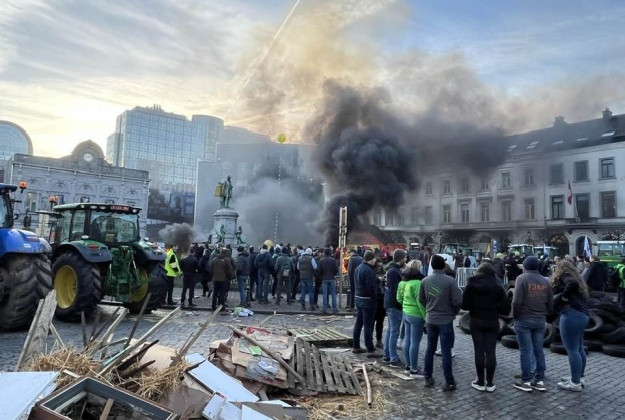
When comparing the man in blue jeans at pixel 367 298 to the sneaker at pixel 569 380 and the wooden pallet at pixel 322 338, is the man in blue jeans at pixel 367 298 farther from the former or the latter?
the sneaker at pixel 569 380

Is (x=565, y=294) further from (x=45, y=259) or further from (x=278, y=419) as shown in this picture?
(x=45, y=259)

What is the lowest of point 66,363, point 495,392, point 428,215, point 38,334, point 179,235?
point 495,392

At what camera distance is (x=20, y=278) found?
7.52 meters

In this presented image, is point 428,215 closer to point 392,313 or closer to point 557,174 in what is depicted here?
point 557,174

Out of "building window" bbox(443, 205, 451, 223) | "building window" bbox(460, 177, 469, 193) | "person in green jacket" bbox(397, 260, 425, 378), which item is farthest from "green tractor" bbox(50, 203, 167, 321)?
"building window" bbox(443, 205, 451, 223)

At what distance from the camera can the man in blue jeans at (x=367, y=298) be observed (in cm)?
713

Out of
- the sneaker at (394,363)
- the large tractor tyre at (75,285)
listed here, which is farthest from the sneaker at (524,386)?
the large tractor tyre at (75,285)

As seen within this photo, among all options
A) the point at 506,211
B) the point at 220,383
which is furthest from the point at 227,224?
the point at 506,211

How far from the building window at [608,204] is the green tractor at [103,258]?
39.3m

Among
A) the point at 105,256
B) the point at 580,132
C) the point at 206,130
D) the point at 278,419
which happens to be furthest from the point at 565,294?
the point at 206,130

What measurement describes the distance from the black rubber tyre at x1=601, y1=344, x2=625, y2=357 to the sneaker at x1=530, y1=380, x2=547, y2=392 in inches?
115

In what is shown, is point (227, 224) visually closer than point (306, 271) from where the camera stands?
No

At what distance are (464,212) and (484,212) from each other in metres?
2.25

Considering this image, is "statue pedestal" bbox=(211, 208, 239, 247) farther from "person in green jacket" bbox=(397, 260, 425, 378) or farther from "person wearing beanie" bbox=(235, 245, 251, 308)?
"person in green jacket" bbox=(397, 260, 425, 378)
